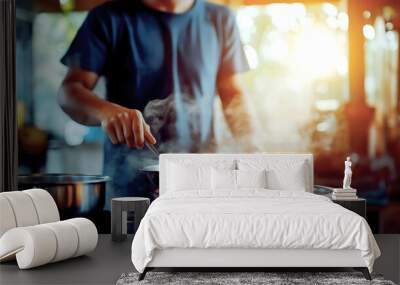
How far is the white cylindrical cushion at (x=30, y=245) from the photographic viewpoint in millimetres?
5035

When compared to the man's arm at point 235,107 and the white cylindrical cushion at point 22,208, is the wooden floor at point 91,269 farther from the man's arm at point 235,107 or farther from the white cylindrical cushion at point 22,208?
the man's arm at point 235,107

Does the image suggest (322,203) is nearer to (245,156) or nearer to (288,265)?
(288,265)

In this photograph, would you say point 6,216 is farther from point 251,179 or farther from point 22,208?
point 251,179

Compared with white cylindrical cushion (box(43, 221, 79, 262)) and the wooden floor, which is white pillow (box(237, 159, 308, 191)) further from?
white cylindrical cushion (box(43, 221, 79, 262))

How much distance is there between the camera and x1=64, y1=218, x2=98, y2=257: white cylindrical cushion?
5488mm

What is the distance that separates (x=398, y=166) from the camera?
723cm

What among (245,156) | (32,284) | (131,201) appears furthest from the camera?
(245,156)

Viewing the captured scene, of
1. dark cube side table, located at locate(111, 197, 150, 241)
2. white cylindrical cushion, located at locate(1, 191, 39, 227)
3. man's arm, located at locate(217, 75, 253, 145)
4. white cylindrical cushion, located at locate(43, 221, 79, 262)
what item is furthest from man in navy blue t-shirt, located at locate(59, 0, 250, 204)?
white cylindrical cushion, located at locate(43, 221, 79, 262)

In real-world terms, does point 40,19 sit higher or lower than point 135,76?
higher

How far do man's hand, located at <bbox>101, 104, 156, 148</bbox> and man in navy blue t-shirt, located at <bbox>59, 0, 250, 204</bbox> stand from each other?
0.04 ft

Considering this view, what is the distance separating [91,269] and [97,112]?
265cm

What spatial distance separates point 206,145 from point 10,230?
2.76 meters

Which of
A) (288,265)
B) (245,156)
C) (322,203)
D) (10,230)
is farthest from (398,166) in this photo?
(10,230)

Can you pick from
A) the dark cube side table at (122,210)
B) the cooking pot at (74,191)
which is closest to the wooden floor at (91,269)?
the dark cube side table at (122,210)
